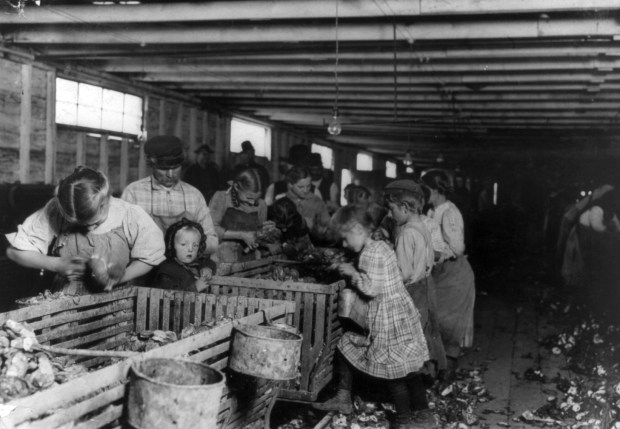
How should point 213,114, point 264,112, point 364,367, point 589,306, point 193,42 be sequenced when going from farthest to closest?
point 264,112 < point 213,114 < point 589,306 < point 193,42 < point 364,367

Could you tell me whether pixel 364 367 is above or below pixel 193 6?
below

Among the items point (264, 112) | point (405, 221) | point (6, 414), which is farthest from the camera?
point (264, 112)

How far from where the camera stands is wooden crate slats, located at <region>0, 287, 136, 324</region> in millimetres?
2914

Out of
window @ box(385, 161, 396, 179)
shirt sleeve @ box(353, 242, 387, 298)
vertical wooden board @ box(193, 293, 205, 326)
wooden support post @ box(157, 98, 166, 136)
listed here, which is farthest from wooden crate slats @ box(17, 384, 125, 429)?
window @ box(385, 161, 396, 179)

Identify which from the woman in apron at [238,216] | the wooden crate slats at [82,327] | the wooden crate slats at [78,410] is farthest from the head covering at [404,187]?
the wooden crate slats at [78,410]

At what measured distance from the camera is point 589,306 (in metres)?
8.30

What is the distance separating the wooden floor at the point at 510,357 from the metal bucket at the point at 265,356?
285cm

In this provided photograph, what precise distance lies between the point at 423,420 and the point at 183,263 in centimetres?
205

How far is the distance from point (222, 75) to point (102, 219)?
5005 millimetres

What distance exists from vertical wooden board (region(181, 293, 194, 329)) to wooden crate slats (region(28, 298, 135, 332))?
0.34 metres

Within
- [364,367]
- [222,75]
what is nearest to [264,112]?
[222,75]

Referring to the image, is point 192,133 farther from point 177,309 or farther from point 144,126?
point 177,309

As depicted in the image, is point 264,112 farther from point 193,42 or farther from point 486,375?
point 486,375

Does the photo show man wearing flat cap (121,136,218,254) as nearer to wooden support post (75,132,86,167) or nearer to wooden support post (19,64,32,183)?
wooden support post (19,64,32,183)
